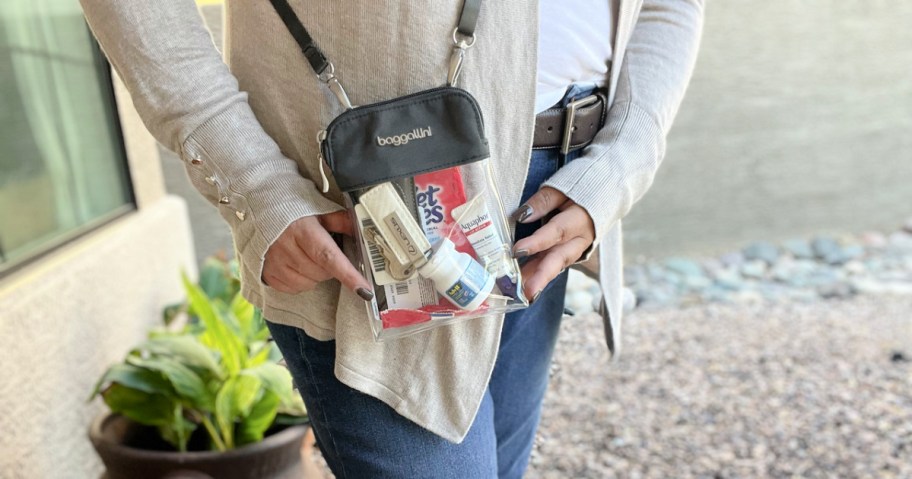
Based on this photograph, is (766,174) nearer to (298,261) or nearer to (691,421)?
(691,421)

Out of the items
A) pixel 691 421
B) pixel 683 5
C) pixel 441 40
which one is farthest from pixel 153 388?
pixel 691 421

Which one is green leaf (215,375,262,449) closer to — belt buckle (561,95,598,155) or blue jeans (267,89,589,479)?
blue jeans (267,89,589,479)

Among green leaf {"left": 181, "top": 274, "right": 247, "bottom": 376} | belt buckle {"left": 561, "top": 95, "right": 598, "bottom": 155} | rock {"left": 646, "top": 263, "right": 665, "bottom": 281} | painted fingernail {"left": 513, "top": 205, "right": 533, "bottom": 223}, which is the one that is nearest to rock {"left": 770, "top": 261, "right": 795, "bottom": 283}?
rock {"left": 646, "top": 263, "right": 665, "bottom": 281}

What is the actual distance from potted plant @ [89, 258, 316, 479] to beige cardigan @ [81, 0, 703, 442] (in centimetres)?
79

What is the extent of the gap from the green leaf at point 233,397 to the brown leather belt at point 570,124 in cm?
101

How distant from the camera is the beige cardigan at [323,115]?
71cm

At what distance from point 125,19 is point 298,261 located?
0.96 ft

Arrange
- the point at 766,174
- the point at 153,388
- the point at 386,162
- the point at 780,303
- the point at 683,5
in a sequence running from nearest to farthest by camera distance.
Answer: the point at 386,162, the point at 683,5, the point at 153,388, the point at 780,303, the point at 766,174

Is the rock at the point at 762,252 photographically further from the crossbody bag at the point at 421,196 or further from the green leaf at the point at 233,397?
the crossbody bag at the point at 421,196

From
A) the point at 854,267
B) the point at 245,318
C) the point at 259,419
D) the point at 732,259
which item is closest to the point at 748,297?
the point at 732,259

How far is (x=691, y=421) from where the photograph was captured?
2.39m

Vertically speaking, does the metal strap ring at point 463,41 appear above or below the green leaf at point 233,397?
above

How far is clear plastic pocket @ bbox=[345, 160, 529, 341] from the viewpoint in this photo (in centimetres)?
68

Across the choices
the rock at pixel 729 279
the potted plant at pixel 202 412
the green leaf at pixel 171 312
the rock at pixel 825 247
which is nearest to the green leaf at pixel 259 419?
the potted plant at pixel 202 412
